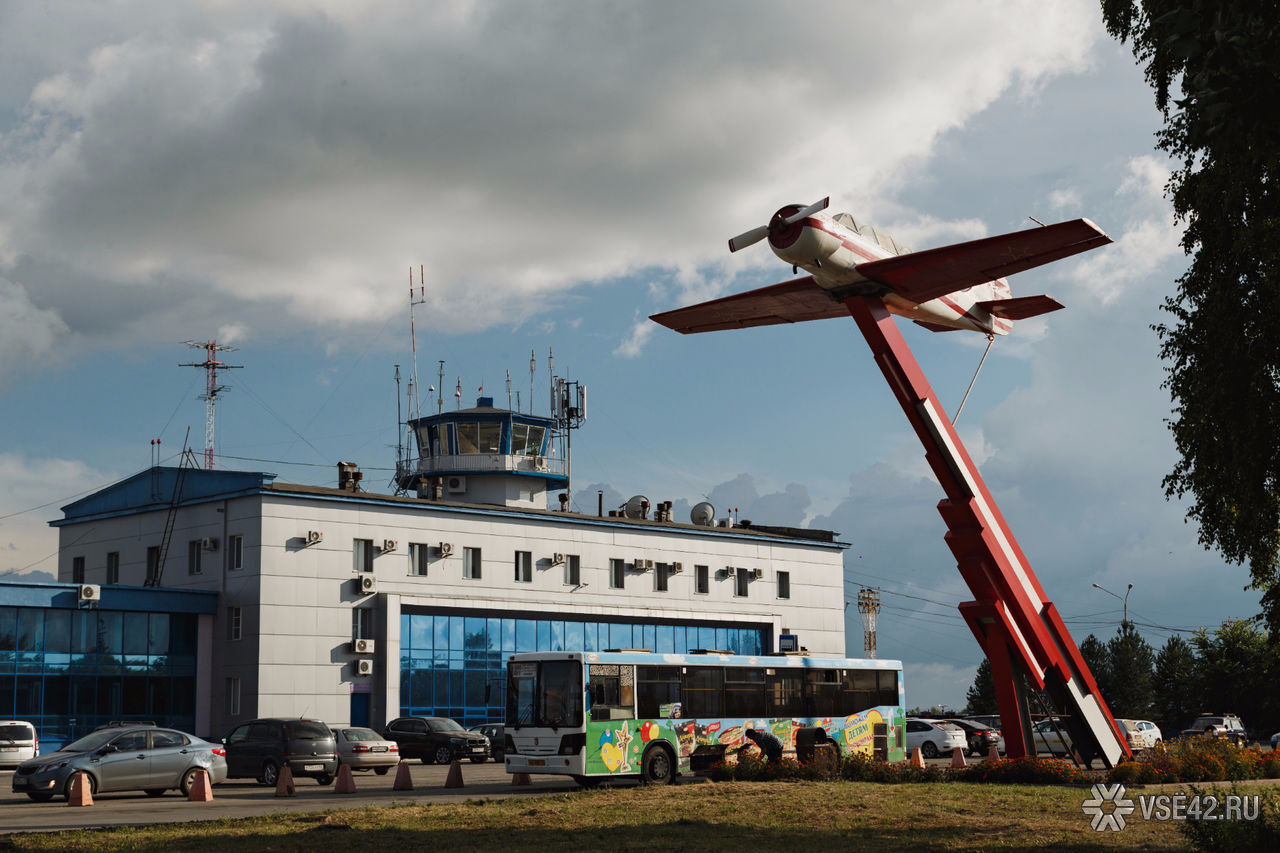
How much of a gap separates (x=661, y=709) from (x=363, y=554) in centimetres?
2422

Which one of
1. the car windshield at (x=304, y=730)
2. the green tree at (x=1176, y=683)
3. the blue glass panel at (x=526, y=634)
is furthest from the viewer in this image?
the green tree at (x=1176, y=683)

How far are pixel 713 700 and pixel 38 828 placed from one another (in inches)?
543

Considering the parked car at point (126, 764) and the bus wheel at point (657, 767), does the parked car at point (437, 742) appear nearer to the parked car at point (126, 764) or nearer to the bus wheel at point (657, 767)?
the parked car at point (126, 764)

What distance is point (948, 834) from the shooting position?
52.5ft

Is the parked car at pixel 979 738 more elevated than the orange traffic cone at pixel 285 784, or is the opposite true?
the orange traffic cone at pixel 285 784

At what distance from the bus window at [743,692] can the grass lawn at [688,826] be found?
19.6ft

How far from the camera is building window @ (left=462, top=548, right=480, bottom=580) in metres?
50.6

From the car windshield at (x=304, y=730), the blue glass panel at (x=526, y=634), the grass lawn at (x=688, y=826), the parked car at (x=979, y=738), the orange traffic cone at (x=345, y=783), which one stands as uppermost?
the blue glass panel at (x=526, y=634)

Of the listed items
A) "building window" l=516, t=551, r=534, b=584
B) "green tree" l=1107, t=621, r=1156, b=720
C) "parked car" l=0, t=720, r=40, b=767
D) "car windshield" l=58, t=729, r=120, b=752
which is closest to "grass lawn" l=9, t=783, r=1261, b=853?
"car windshield" l=58, t=729, r=120, b=752

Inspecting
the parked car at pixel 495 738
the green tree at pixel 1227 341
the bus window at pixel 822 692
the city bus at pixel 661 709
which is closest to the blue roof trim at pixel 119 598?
the parked car at pixel 495 738

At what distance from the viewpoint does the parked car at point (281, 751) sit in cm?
2895

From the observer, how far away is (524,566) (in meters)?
52.4

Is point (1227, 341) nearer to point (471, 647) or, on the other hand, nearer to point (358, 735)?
point (358, 735)

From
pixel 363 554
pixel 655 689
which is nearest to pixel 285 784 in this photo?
pixel 655 689
